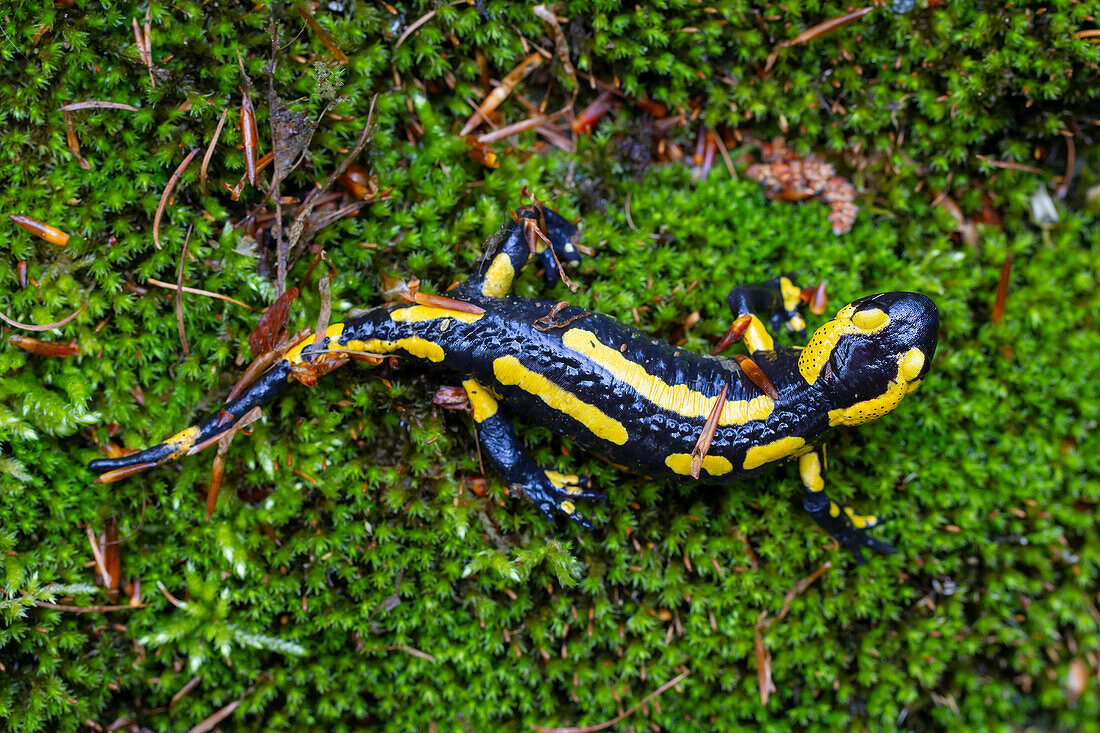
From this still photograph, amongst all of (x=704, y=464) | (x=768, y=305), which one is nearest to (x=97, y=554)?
(x=704, y=464)

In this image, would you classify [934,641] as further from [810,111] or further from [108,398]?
[108,398]

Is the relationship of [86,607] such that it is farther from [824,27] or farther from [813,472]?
[824,27]

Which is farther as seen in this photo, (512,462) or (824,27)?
(824,27)

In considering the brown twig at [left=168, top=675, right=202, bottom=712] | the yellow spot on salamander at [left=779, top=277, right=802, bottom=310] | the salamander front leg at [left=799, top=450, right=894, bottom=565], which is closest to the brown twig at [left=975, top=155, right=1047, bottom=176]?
the yellow spot on salamander at [left=779, top=277, right=802, bottom=310]

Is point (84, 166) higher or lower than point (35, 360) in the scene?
higher

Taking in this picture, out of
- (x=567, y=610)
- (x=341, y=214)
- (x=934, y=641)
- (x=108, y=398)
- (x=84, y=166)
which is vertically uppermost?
(x=84, y=166)

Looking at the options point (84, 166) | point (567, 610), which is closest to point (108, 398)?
point (84, 166)
